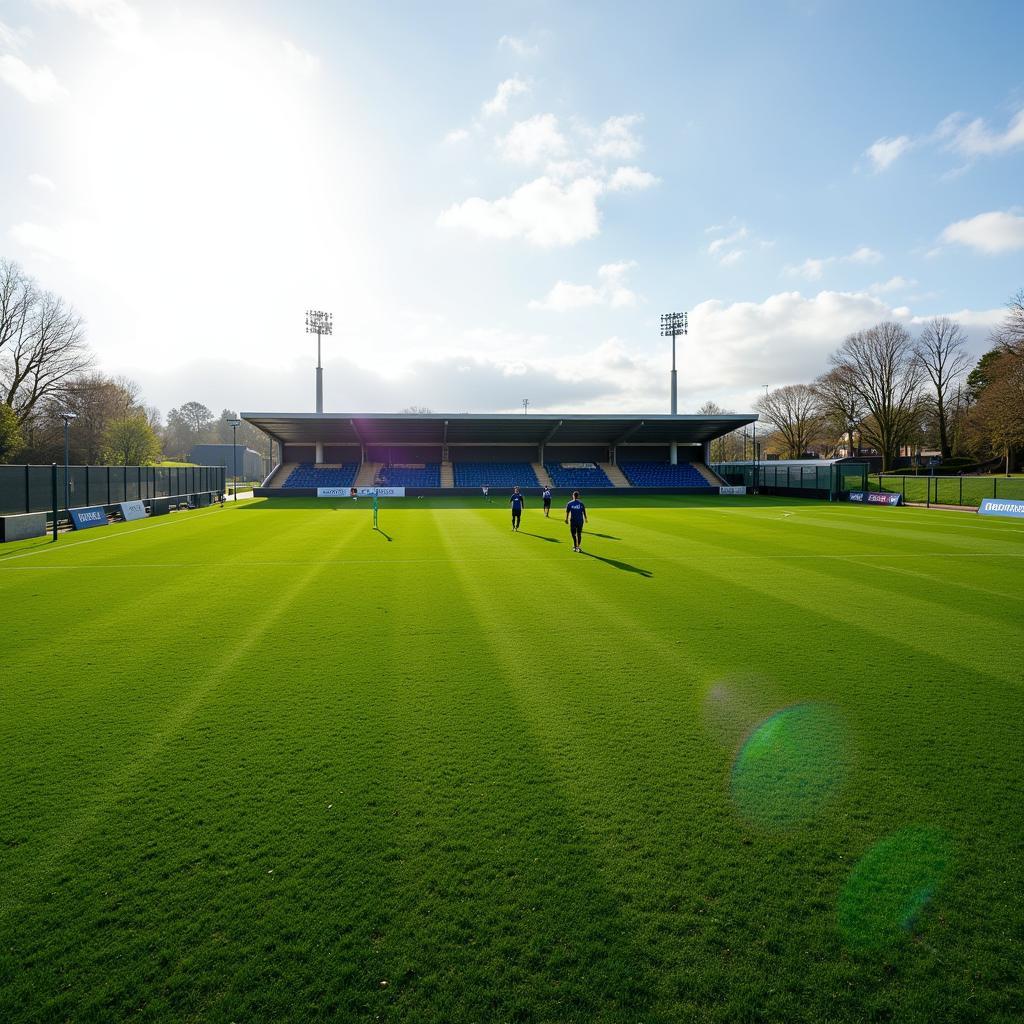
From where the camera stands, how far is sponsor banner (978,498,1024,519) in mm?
30047

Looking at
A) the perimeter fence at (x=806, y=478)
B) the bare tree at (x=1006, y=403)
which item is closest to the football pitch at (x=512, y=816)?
the perimeter fence at (x=806, y=478)

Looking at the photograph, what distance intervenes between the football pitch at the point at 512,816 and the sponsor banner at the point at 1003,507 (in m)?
25.9

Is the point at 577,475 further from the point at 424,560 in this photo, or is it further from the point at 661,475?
the point at 424,560

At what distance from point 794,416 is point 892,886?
9132 cm

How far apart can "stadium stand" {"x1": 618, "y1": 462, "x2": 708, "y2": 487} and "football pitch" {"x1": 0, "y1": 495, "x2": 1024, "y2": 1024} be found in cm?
4802

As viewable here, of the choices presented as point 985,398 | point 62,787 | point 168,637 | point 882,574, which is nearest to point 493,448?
point 985,398

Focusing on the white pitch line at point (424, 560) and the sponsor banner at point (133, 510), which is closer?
the white pitch line at point (424, 560)

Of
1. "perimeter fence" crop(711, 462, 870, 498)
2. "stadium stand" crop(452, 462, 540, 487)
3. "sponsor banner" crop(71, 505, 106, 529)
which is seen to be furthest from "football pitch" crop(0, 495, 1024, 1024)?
"stadium stand" crop(452, 462, 540, 487)

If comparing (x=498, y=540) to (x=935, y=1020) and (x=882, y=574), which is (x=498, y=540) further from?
(x=935, y=1020)

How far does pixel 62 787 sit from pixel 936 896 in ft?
21.1

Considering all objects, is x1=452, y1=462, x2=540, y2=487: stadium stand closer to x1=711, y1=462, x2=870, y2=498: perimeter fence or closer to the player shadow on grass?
x1=711, y1=462, x2=870, y2=498: perimeter fence

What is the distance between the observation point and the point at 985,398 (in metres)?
44.8

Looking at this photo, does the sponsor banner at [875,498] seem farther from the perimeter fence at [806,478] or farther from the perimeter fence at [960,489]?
the perimeter fence at [806,478]

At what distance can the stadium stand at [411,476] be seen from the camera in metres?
55.6
